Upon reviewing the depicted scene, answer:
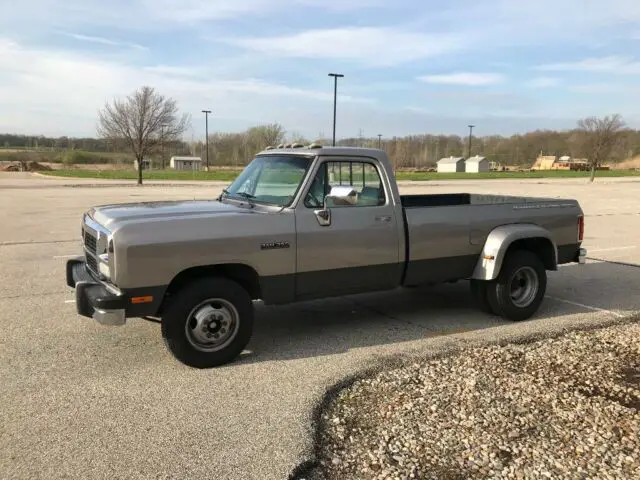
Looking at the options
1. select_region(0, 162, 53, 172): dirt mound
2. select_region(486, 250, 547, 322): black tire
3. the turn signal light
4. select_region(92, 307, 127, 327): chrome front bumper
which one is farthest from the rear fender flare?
select_region(0, 162, 53, 172): dirt mound

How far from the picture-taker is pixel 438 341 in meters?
5.70

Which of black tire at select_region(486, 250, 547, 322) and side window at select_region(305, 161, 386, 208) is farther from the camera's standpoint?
black tire at select_region(486, 250, 547, 322)

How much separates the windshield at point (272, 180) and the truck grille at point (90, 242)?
149 cm

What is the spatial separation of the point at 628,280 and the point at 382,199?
5.35m

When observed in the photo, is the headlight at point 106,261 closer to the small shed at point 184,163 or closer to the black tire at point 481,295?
the black tire at point 481,295

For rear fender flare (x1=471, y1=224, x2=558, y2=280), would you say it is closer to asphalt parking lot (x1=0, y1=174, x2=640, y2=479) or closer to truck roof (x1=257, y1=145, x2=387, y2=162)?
asphalt parking lot (x1=0, y1=174, x2=640, y2=479)

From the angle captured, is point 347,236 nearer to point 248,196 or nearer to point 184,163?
point 248,196

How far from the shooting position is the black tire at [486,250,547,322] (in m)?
6.40

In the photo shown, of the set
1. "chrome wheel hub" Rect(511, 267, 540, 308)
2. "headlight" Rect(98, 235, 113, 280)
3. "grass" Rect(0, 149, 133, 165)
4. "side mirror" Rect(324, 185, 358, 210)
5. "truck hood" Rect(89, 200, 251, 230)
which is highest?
"side mirror" Rect(324, 185, 358, 210)

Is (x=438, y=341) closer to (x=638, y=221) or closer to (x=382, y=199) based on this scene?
(x=382, y=199)

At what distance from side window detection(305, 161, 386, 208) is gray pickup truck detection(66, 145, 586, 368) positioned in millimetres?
12

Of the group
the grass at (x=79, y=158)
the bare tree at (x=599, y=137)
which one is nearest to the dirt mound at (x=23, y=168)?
the grass at (x=79, y=158)

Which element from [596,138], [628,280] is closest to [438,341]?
[628,280]

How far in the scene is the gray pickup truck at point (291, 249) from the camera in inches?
183
